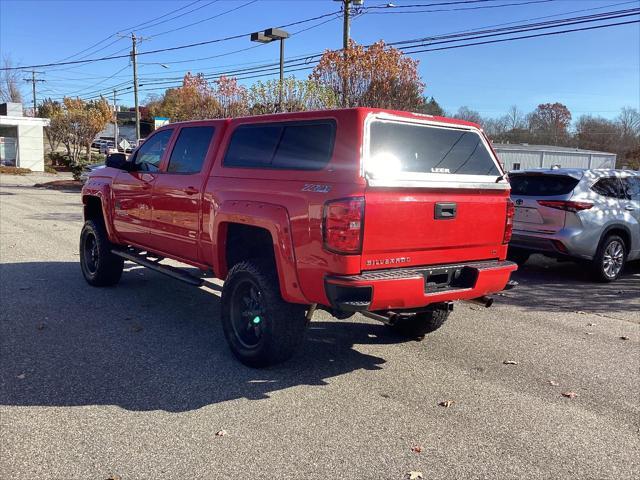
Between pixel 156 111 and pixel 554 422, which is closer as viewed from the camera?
pixel 554 422

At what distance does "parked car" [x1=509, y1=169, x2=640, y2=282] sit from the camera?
26.7 feet

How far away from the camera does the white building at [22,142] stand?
4070 cm

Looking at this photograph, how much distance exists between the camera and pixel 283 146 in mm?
4543

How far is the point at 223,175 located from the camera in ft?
16.4

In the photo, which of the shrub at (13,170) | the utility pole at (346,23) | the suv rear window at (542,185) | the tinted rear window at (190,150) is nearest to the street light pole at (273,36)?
the utility pole at (346,23)

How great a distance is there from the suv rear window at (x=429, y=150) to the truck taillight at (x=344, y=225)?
37cm

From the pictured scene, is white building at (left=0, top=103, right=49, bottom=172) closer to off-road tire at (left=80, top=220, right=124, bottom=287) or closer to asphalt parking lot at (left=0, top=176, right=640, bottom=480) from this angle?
off-road tire at (left=80, top=220, right=124, bottom=287)

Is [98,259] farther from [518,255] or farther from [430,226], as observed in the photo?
[518,255]

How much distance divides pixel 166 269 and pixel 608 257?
22.1 feet

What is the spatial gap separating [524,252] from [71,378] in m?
7.11

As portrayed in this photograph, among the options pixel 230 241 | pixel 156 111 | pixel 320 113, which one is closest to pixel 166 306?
pixel 230 241

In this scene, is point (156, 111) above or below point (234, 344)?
above

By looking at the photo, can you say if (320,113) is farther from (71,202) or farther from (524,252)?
(71,202)

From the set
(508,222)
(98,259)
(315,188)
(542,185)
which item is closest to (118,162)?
(98,259)
